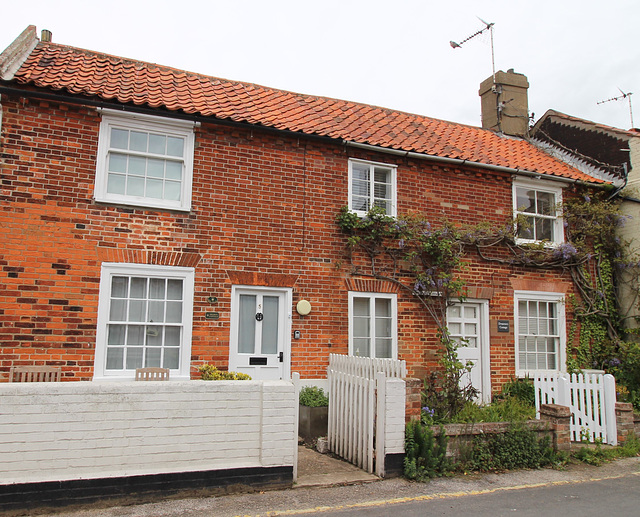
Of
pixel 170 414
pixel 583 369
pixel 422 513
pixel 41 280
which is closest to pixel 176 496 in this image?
pixel 170 414

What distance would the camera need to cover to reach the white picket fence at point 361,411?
6.46m

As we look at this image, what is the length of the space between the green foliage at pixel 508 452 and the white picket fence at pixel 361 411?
50.9 inches

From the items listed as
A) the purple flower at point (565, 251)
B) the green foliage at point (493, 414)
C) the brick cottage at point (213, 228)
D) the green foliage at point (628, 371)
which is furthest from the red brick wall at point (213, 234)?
the green foliage at point (628, 371)

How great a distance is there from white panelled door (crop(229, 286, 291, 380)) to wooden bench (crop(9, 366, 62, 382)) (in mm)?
2636

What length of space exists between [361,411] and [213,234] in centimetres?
400

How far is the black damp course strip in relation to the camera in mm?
5004

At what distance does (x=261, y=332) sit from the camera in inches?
359

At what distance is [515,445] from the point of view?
7.24 metres

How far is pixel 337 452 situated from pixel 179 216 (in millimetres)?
4551

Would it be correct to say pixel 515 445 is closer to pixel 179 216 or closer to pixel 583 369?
pixel 583 369

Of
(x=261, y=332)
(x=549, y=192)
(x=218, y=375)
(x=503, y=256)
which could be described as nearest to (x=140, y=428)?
(x=218, y=375)

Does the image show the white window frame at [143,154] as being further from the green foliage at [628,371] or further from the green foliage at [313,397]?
the green foliage at [628,371]

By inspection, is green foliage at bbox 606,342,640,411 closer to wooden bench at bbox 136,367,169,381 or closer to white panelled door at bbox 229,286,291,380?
white panelled door at bbox 229,286,291,380

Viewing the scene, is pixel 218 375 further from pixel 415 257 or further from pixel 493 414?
pixel 415 257
